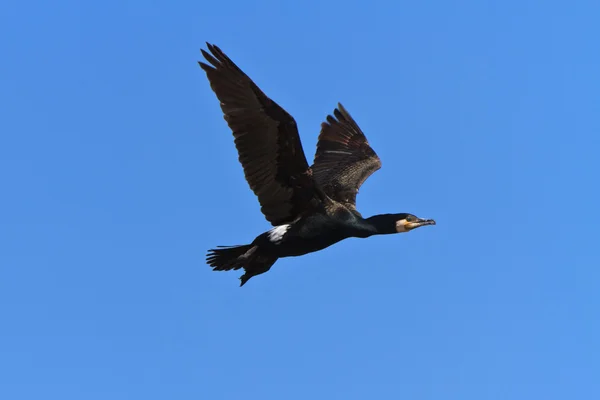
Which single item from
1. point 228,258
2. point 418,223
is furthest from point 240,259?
point 418,223

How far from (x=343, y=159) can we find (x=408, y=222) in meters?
2.78

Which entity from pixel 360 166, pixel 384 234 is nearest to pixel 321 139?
pixel 360 166

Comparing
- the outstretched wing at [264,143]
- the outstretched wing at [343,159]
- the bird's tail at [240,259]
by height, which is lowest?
the bird's tail at [240,259]

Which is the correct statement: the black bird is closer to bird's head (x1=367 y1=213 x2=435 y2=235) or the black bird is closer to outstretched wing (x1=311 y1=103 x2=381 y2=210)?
bird's head (x1=367 y1=213 x2=435 y2=235)

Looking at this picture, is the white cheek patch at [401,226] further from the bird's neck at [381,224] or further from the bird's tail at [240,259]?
the bird's tail at [240,259]

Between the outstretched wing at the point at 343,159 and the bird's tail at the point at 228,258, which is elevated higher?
the outstretched wing at the point at 343,159

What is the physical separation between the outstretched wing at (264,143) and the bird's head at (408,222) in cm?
109

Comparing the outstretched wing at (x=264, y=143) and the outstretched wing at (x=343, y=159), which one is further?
the outstretched wing at (x=343, y=159)

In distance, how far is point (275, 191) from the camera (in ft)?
35.2

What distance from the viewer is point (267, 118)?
32.6ft

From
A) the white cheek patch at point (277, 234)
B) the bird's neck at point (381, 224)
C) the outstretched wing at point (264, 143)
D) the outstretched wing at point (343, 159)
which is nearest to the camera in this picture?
the outstretched wing at point (264, 143)

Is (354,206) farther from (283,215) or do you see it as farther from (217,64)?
(217,64)

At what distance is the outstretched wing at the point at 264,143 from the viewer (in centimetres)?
976

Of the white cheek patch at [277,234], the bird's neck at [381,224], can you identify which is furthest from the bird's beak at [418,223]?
the white cheek patch at [277,234]
